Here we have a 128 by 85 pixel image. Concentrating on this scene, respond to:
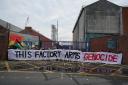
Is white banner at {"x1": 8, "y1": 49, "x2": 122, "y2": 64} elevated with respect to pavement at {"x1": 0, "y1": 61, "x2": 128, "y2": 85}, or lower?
elevated

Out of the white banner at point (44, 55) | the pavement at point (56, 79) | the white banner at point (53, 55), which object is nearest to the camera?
the pavement at point (56, 79)

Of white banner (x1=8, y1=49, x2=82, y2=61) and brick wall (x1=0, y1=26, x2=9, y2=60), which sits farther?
brick wall (x1=0, y1=26, x2=9, y2=60)

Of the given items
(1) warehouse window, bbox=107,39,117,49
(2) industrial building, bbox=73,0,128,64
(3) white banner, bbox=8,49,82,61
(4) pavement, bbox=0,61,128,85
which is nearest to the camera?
(4) pavement, bbox=0,61,128,85

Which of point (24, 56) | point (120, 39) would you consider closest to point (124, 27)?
point (120, 39)

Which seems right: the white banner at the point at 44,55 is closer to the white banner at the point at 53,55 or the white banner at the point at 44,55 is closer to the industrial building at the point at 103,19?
the white banner at the point at 53,55

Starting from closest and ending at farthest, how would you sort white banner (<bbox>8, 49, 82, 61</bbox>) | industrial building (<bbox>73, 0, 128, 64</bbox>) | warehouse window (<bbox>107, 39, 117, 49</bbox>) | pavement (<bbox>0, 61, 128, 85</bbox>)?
pavement (<bbox>0, 61, 128, 85</bbox>)
white banner (<bbox>8, 49, 82, 61</bbox>)
warehouse window (<bbox>107, 39, 117, 49</bbox>)
industrial building (<bbox>73, 0, 128, 64</bbox>)

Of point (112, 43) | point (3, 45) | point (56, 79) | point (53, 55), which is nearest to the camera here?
point (56, 79)

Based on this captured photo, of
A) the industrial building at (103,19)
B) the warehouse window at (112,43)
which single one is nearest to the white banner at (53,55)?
the warehouse window at (112,43)

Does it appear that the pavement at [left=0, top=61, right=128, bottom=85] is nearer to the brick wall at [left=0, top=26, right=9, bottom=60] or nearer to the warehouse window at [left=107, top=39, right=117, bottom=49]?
the brick wall at [left=0, top=26, right=9, bottom=60]

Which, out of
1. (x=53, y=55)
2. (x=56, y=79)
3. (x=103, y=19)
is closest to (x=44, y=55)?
(x=53, y=55)

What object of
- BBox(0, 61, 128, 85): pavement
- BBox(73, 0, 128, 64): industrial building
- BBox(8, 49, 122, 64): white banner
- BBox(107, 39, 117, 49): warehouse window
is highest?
BBox(73, 0, 128, 64): industrial building

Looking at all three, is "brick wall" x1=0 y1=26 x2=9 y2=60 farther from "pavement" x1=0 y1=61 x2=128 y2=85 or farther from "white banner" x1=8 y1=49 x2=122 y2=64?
"pavement" x1=0 y1=61 x2=128 y2=85

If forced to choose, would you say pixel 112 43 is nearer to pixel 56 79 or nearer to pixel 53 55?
pixel 53 55

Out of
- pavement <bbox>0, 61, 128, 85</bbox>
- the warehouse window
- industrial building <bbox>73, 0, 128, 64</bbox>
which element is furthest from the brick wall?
industrial building <bbox>73, 0, 128, 64</bbox>
